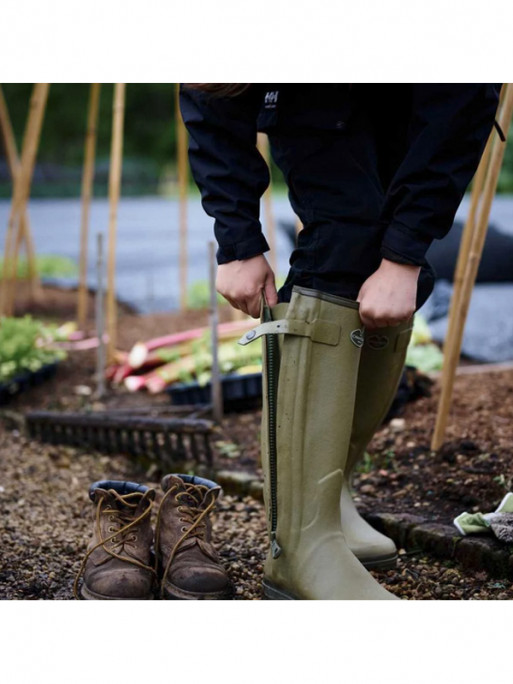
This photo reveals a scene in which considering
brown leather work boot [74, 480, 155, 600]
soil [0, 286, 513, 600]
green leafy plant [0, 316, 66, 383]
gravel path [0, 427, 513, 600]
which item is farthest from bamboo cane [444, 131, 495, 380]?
green leafy plant [0, 316, 66, 383]

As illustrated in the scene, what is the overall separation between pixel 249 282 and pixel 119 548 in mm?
544

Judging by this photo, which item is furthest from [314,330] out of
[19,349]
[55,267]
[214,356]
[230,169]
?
[55,267]

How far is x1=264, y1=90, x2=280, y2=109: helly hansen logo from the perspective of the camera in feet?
4.60

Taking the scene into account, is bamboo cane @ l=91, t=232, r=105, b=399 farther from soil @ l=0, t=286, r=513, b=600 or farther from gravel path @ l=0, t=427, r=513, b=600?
gravel path @ l=0, t=427, r=513, b=600

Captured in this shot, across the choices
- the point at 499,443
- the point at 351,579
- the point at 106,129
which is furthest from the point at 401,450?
the point at 106,129

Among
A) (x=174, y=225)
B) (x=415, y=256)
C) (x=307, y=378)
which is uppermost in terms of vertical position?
(x=415, y=256)

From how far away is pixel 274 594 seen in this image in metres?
1.48

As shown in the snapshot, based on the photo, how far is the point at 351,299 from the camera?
141 centimetres

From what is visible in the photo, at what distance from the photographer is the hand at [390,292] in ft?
4.29

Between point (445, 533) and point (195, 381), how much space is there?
138 centimetres

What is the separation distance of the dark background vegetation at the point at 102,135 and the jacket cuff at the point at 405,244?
6889 mm

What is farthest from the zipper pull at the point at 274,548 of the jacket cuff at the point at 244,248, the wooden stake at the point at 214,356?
the wooden stake at the point at 214,356

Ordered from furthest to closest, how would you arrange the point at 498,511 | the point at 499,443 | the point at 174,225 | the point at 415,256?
the point at 174,225
the point at 499,443
the point at 498,511
the point at 415,256

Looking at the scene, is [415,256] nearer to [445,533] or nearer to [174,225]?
[445,533]
